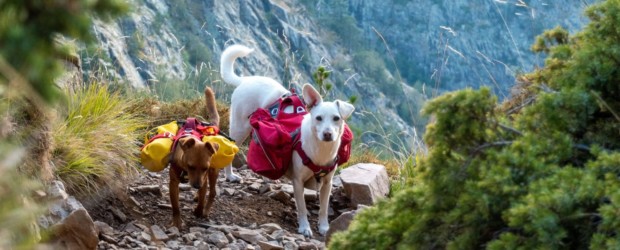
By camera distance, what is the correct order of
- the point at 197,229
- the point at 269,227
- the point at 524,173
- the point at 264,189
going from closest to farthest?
the point at 524,173
the point at 197,229
the point at 269,227
the point at 264,189

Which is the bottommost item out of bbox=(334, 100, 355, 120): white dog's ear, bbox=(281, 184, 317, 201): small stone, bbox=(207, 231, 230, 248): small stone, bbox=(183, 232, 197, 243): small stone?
bbox=(281, 184, 317, 201): small stone

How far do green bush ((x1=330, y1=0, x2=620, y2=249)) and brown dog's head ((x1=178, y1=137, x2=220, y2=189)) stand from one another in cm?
254

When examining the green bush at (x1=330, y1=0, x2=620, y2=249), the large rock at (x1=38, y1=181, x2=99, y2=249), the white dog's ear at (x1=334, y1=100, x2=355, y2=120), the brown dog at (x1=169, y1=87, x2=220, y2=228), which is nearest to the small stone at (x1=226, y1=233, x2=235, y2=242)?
the brown dog at (x1=169, y1=87, x2=220, y2=228)

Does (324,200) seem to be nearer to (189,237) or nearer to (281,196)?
(281,196)

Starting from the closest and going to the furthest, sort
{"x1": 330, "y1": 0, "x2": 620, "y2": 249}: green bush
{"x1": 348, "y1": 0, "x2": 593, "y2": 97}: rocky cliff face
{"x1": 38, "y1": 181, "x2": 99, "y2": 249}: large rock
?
{"x1": 330, "y1": 0, "x2": 620, "y2": 249}: green bush < {"x1": 38, "y1": 181, "x2": 99, "y2": 249}: large rock < {"x1": 348, "y1": 0, "x2": 593, "y2": 97}: rocky cliff face

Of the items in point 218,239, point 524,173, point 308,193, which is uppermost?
point 524,173

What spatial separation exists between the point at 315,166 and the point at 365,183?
3.04 feet

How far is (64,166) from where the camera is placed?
583 cm

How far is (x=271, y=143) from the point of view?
6.72 metres

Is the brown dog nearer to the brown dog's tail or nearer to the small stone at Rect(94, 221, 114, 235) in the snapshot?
the small stone at Rect(94, 221, 114, 235)

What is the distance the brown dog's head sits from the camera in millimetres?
5824

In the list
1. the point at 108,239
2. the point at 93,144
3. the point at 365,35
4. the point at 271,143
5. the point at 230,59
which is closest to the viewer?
the point at 108,239

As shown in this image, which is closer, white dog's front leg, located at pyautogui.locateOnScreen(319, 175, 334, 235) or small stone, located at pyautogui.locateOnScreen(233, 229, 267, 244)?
small stone, located at pyautogui.locateOnScreen(233, 229, 267, 244)

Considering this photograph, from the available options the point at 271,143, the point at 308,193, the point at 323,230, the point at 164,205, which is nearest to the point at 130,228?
the point at 164,205
